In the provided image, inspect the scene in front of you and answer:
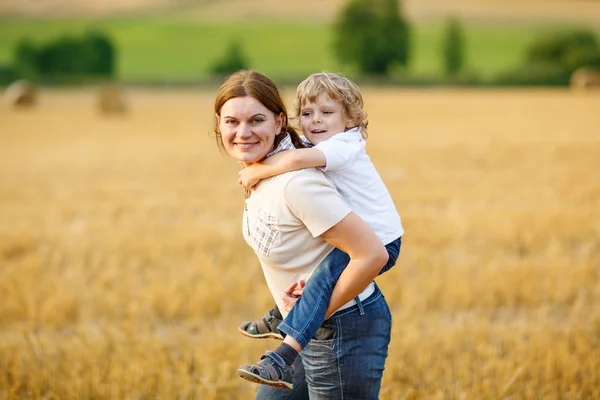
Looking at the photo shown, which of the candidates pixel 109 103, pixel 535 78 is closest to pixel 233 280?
pixel 109 103

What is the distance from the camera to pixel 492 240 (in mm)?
8898

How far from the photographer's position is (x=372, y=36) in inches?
2751

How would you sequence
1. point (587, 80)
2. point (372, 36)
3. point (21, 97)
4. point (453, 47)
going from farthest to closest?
1. point (372, 36)
2. point (453, 47)
3. point (587, 80)
4. point (21, 97)

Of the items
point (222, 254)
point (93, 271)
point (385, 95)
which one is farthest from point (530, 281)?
point (385, 95)

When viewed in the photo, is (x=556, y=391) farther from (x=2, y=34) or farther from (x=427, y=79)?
(x=2, y=34)

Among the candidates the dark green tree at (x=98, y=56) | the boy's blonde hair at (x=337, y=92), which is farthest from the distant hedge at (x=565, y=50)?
the boy's blonde hair at (x=337, y=92)

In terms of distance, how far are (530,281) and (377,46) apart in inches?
2464

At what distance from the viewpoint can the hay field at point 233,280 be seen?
194 inches

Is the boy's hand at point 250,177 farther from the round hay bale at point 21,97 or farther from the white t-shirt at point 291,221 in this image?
the round hay bale at point 21,97

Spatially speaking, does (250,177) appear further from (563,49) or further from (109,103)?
(563,49)

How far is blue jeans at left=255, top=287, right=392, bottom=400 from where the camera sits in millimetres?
2932

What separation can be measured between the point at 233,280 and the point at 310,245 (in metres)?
4.46

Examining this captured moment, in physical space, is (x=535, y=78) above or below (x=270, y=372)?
below

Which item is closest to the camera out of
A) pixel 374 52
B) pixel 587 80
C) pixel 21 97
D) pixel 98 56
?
pixel 21 97
